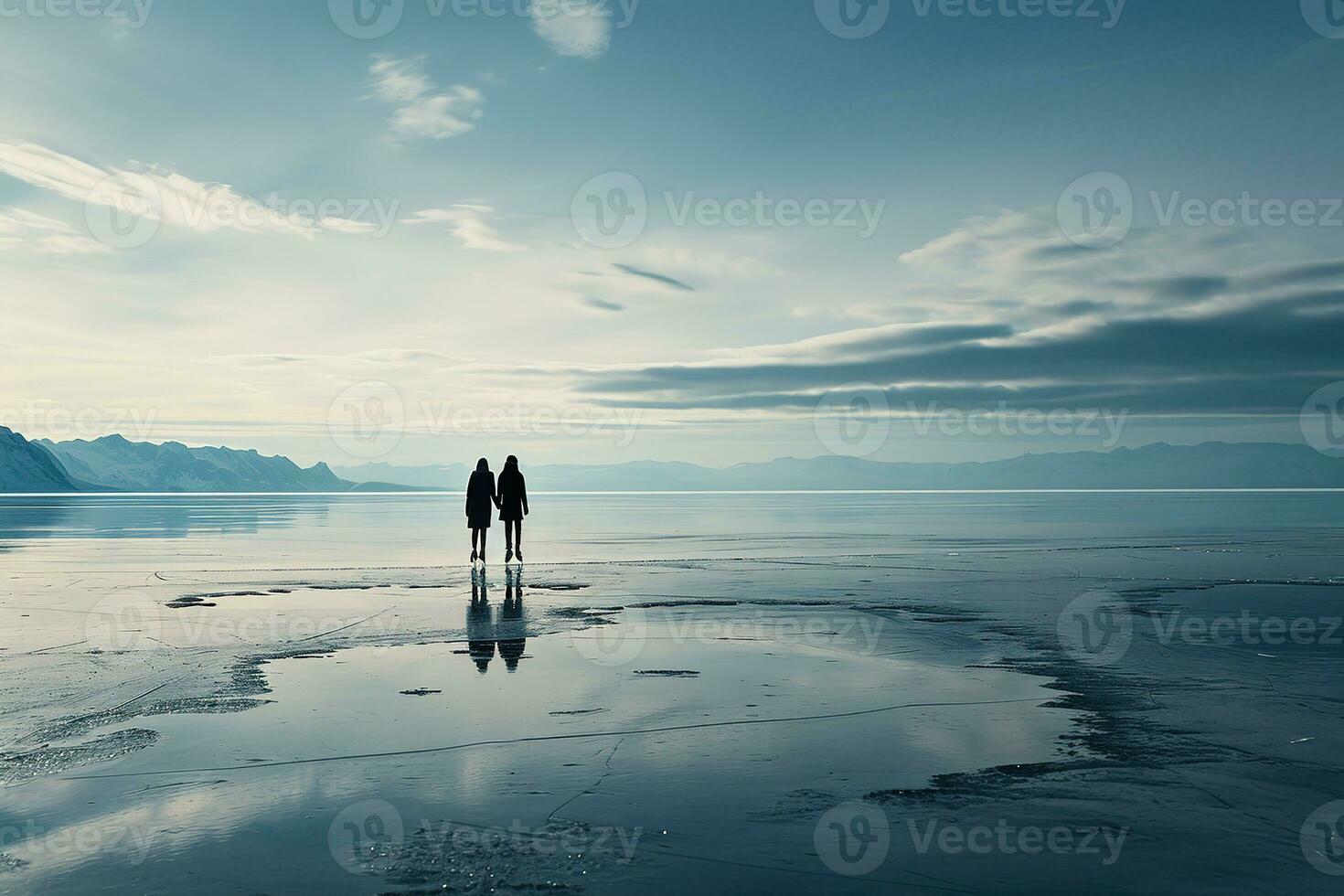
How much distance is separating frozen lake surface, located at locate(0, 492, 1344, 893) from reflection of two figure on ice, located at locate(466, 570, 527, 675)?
86 millimetres

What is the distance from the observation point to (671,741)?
6973mm

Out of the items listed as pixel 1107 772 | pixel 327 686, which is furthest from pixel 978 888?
pixel 327 686

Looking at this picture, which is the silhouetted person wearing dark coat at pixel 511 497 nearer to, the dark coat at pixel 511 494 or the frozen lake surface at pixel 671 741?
the dark coat at pixel 511 494

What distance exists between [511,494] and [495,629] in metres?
10.1

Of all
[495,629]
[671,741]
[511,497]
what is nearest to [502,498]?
[511,497]

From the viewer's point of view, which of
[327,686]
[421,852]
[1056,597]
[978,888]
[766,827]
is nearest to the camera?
[978,888]

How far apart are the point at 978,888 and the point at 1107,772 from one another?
221 centimetres

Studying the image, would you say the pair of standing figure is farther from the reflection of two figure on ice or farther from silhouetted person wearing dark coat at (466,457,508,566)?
the reflection of two figure on ice

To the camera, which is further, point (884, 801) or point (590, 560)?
point (590, 560)

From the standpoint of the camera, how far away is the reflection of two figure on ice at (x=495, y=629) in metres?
10.5

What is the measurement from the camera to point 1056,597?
15875 millimetres

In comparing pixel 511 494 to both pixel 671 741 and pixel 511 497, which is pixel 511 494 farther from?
pixel 671 741

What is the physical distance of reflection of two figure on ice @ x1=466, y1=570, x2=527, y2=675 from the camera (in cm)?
1048

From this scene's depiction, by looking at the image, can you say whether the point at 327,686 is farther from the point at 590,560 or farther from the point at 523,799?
the point at 590,560
